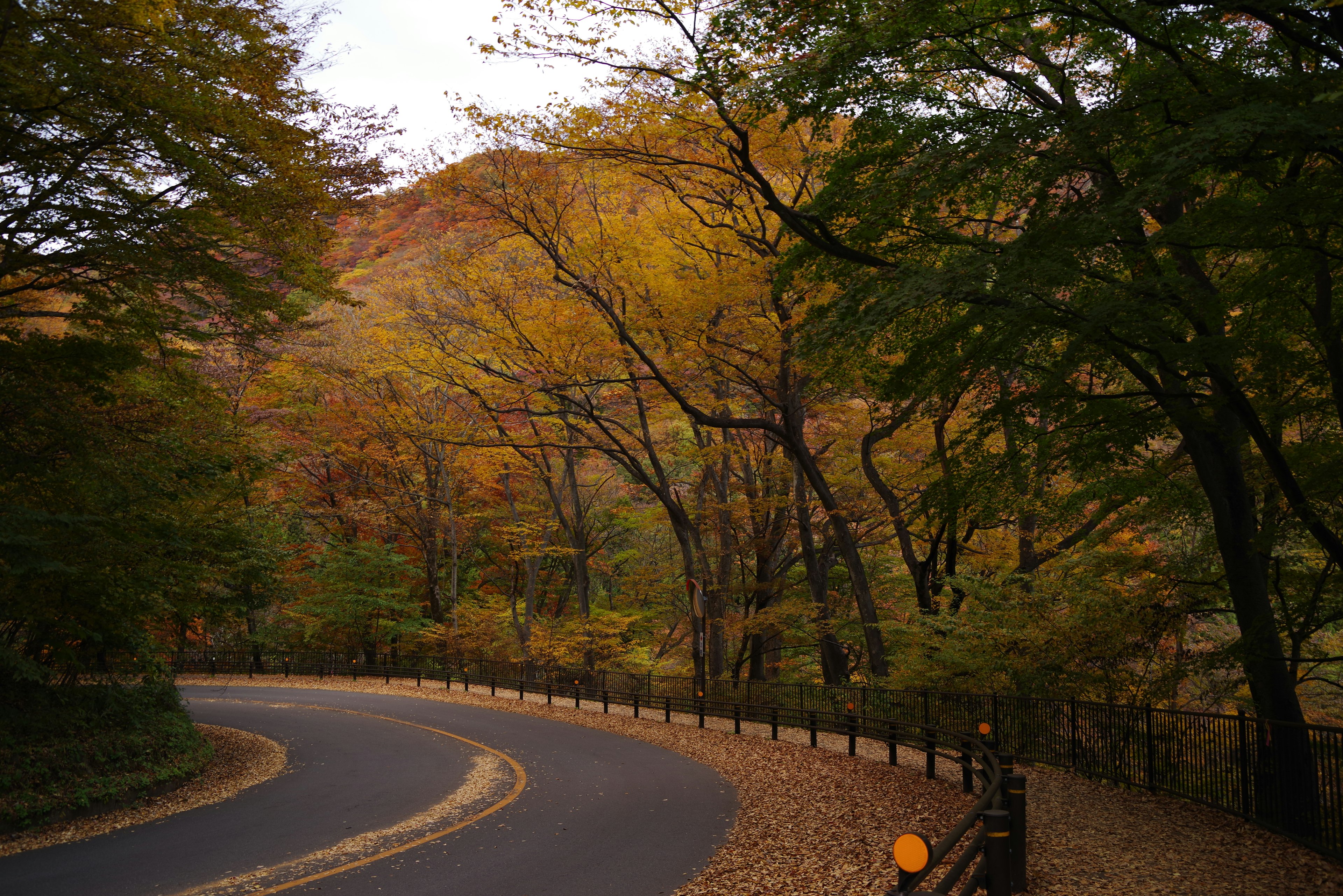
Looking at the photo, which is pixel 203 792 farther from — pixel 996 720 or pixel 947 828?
pixel 996 720

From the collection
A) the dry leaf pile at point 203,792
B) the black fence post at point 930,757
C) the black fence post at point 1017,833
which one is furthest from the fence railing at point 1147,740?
the dry leaf pile at point 203,792

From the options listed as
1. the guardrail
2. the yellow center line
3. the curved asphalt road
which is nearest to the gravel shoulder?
the guardrail

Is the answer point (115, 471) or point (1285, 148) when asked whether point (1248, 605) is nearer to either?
→ point (1285, 148)

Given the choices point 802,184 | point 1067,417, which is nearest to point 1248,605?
point 1067,417

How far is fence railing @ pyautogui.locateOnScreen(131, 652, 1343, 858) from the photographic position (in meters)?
7.89

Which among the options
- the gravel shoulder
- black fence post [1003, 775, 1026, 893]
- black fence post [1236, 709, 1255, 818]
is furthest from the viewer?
black fence post [1236, 709, 1255, 818]

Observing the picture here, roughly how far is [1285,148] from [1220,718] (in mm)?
6003

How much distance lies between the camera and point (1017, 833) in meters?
6.43

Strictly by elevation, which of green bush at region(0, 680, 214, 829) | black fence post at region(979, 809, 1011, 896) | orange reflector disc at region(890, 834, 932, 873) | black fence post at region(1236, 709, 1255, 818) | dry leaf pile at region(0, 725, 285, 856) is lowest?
dry leaf pile at region(0, 725, 285, 856)

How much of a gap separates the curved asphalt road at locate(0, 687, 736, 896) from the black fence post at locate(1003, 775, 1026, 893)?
2847 mm

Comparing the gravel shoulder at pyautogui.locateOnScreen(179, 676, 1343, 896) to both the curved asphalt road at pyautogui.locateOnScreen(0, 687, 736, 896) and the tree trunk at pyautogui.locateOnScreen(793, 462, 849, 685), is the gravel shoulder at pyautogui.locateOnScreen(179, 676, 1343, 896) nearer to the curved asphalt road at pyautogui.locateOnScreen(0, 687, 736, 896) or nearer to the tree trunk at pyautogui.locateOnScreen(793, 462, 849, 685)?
the curved asphalt road at pyautogui.locateOnScreen(0, 687, 736, 896)

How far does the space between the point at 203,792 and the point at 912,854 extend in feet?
42.6

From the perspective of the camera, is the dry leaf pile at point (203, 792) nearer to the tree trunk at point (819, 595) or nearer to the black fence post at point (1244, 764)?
the tree trunk at point (819, 595)

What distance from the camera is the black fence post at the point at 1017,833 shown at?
637 cm
